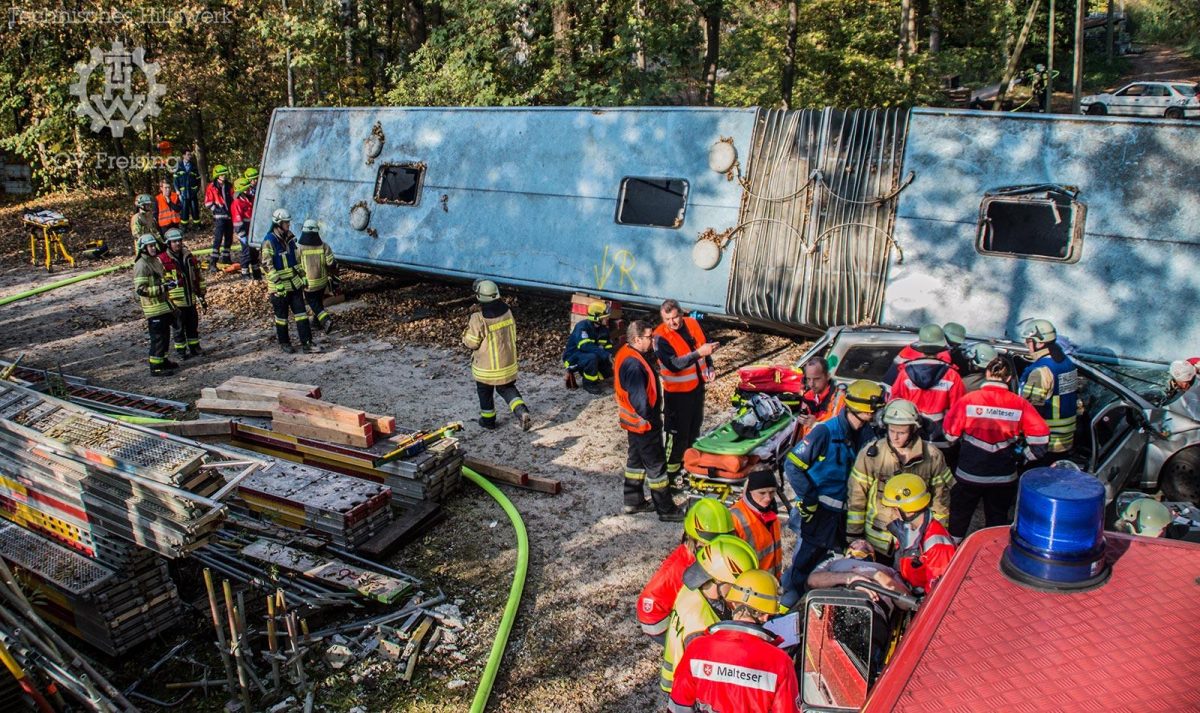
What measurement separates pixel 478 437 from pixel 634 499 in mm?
2410

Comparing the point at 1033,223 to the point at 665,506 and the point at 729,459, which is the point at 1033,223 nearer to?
the point at 729,459

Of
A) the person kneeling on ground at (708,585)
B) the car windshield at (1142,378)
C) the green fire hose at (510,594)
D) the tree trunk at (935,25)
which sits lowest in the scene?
the green fire hose at (510,594)

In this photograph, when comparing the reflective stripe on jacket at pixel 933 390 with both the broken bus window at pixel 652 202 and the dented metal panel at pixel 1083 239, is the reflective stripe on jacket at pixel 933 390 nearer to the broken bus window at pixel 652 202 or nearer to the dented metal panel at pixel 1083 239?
the dented metal panel at pixel 1083 239

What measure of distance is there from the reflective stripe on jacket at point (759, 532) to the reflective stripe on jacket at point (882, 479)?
0.90 m

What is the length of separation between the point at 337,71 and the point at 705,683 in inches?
780

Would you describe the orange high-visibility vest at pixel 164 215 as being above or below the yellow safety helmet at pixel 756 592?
above

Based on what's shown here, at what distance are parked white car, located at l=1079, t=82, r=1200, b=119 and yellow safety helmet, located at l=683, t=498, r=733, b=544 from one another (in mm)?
25361

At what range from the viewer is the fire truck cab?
2438 millimetres

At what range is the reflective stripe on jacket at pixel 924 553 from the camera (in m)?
4.50

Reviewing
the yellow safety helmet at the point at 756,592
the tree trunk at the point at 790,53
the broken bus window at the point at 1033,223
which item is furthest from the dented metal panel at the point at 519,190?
the tree trunk at the point at 790,53

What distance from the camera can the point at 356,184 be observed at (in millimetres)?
14195

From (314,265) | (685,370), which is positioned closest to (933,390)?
(685,370)

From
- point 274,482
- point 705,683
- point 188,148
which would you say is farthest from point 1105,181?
point 188,148

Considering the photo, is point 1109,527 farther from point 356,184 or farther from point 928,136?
point 356,184
